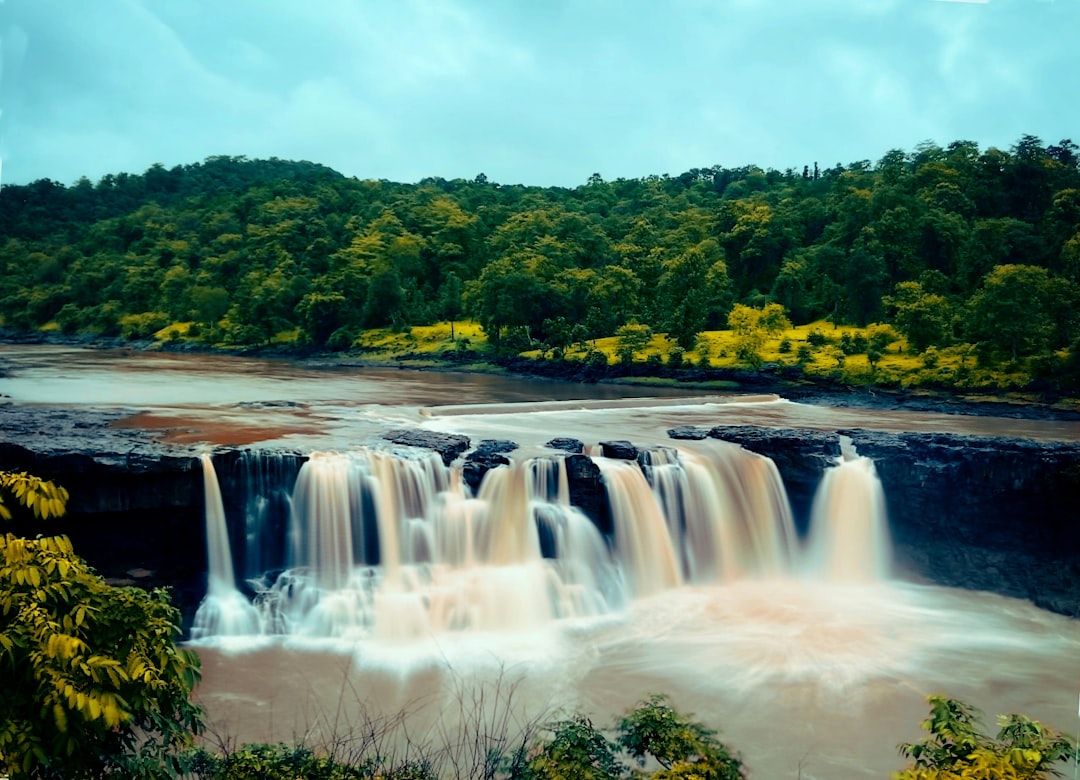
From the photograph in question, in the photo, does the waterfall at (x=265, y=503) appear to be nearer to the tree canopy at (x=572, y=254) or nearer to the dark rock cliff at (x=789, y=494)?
the dark rock cliff at (x=789, y=494)

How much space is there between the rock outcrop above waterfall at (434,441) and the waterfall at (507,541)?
501 mm

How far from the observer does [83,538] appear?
11.0m

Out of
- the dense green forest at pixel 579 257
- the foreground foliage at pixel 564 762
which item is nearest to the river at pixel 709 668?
the foreground foliage at pixel 564 762

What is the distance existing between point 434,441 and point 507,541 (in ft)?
8.05

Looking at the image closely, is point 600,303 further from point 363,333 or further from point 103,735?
point 103,735

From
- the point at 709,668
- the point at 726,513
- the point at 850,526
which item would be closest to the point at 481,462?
the point at 726,513

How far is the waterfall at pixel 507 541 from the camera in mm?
10680

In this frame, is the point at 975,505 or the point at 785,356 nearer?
the point at 975,505

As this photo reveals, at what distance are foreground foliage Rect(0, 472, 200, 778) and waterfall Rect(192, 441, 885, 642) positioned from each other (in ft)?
20.9

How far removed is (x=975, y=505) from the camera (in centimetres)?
1323

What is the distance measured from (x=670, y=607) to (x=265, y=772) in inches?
296

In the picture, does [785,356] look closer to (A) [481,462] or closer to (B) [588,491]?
(B) [588,491]

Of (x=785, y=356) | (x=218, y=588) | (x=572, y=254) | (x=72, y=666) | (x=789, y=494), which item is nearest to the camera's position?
(x=72, y=666)

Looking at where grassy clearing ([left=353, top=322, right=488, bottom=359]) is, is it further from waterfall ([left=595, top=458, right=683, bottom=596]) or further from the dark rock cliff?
waterfall ([left=595, top=458, right=683, bottom=596])
